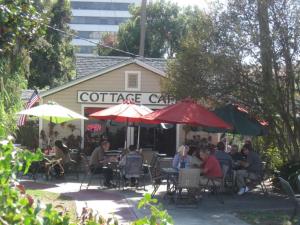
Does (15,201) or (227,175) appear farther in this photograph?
(227,175)

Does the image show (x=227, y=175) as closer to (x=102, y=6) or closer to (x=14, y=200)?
(x=14, y=200)

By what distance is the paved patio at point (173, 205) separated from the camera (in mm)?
10320

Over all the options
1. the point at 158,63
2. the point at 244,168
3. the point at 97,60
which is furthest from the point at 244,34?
the point at 97,60

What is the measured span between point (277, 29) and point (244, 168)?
367 cm

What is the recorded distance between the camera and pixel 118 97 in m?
20.8

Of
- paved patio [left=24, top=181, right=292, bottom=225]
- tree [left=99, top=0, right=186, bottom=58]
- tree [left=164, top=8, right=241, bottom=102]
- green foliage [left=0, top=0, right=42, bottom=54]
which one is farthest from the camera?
tree [left=99, top=0, right=186, bottom=58]

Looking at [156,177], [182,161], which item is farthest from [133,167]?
[182,161]

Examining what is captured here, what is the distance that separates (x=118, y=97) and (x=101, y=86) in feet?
2.53

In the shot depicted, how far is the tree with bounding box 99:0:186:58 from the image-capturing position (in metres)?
45.4

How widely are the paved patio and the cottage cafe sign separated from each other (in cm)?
585

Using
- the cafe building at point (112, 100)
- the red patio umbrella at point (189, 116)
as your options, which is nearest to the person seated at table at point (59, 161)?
the cafe building at point (112, 100)

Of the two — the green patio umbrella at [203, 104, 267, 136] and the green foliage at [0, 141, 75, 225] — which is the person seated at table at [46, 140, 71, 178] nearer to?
the green patio umbrella at [203, 104, 267, 136]

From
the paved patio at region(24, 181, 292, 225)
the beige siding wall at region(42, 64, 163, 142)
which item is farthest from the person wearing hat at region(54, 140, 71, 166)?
the beige siding wall at region(42, 64, 163, 142)

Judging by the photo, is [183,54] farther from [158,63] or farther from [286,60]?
[158,63]
